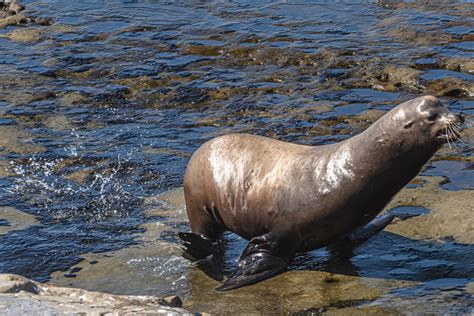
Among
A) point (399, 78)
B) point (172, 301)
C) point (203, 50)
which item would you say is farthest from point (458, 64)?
point (172, 301)

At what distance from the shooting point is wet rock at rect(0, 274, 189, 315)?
5512mm

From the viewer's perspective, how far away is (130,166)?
10.2 metres

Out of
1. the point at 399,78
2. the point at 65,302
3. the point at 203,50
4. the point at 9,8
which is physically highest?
the point at 9,8

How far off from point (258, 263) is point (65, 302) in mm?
1748

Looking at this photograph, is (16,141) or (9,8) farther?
(9,8)

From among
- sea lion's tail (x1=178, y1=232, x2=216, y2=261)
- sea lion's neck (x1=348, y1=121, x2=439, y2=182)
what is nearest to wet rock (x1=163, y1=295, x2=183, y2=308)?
sea lion's tail (x1=178, y1=232, x2=216, y2=261)

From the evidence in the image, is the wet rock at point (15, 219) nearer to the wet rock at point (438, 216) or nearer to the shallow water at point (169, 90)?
the shallow water at point (169, 90)

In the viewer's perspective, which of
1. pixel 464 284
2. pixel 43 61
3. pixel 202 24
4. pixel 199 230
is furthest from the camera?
pixel 202 24

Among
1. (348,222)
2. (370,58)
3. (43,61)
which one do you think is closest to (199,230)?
(348,222)

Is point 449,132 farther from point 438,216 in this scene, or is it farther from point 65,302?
point 65,302

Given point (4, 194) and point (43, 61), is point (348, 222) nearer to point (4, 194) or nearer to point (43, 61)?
point (4, 194)

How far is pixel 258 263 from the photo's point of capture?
706 centimetres

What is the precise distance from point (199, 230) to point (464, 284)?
234 cm

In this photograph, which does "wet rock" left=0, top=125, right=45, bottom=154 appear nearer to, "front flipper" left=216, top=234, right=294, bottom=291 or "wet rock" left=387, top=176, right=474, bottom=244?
"front flipper" left=216, top=234, right=294, bottom=291
